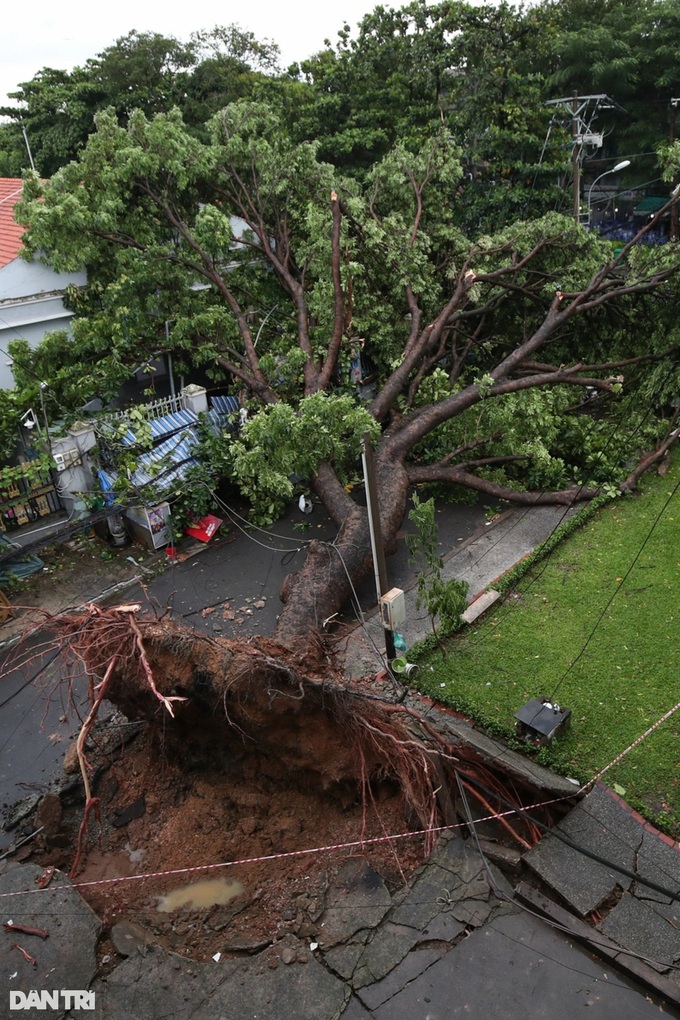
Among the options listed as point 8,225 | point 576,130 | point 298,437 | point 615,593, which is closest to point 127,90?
point 8,225

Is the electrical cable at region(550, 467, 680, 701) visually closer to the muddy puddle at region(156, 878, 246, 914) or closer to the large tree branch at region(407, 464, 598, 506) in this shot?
the large tree branch at region(407, 464, 598, 506)

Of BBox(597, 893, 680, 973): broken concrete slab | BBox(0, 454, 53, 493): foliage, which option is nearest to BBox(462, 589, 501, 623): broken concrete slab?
BBox(597, 893, 680, 973): broken concrete slab

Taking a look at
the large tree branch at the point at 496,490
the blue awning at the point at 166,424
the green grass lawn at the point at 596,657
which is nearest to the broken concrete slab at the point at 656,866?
the green grass lawn at the point at 596,657

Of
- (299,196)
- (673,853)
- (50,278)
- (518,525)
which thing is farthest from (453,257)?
(673,853)

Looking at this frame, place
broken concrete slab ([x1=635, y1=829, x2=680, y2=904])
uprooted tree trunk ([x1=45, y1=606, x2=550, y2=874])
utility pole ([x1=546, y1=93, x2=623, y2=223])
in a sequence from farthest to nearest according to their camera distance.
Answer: utility pole ([x1=546, y1=93, x2=623, y2=223]), uprooted tree trunk ([x1=45, y1=606, x2=550, y2=874]), broken concrete slab ([x1=635, y1=829, x2=680, y2=904])

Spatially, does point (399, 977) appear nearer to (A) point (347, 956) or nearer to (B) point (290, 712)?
(A) point (347, 956)

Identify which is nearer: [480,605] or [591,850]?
[591,850]
